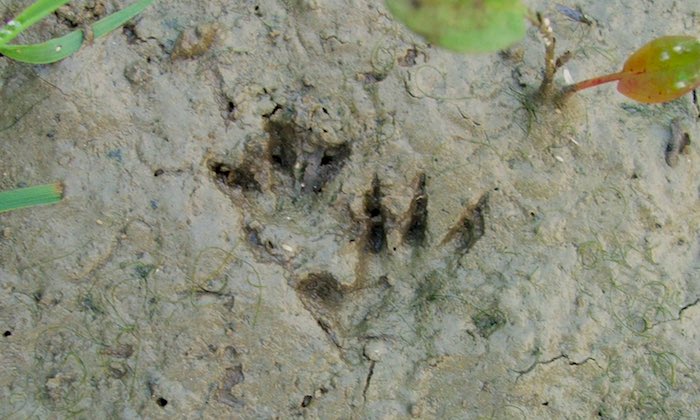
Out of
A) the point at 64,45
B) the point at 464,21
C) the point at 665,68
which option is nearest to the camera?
the point at 464,21

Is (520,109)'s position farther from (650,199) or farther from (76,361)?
(76,361)

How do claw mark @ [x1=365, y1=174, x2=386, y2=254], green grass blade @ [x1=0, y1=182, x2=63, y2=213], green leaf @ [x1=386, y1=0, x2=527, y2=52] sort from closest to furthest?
green leaf @ [x1=386, y1=0, x2=527, y2=52] < green grass blade @ [x1=0, y1=182, x2=63, y2=213] < claw mark @ [x1=365, y1=174, x2=386, y2=254]

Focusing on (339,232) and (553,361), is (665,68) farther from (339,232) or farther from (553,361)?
(339,232)

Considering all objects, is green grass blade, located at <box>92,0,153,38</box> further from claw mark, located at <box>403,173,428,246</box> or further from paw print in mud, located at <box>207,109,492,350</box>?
claw mark, located at <box>403,173,428,246</box>

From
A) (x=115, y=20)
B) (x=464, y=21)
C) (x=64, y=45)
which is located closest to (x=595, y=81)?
(x=464, y=21)

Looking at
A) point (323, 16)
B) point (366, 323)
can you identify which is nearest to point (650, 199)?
point (366, 323)

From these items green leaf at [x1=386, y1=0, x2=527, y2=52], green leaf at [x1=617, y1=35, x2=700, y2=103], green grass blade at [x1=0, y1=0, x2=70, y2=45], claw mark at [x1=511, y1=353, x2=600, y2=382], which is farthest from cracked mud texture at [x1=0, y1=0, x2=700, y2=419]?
green leaf at [x1=386, y1=0, x2=527, y2=52]
